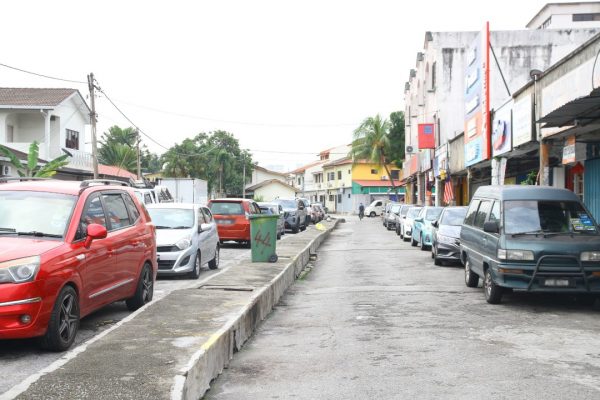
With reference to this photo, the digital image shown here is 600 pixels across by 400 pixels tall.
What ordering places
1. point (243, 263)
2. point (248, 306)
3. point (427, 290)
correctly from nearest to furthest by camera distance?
1. point (248, 306)
2. point (427, 290)
3. point (243, 263)

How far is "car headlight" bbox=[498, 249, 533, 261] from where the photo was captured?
9.68 meters

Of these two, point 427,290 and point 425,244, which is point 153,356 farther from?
point 425,244

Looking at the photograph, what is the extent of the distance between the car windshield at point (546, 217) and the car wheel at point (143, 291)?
5.61 m

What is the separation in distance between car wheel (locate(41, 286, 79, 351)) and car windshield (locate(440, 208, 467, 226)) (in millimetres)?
12349

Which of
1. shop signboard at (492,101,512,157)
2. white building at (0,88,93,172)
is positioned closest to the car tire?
shop signboard at (492,101,512,157)

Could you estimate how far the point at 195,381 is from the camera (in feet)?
17.5

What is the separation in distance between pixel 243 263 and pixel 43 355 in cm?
820

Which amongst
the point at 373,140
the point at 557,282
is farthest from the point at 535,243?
the point at 373,140

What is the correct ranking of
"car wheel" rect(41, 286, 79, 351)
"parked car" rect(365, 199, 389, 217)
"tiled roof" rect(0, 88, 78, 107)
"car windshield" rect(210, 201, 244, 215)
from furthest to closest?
"parked car" rect(365, 199, 389, 217)
"tiled roof" rect(0, 88, 78, 107)
"car windshield" rect(210, 201, 244, 215)
"car wheel" rect(41, 286, 79, 351)

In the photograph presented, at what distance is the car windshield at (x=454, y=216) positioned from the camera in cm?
1734

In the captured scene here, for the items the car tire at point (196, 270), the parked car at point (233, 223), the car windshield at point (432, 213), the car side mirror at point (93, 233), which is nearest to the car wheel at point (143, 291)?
the car side mirror at point (93, 233)

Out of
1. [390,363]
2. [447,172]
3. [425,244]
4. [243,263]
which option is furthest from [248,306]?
[447,172]

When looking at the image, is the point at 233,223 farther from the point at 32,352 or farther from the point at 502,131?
the point at 32,352

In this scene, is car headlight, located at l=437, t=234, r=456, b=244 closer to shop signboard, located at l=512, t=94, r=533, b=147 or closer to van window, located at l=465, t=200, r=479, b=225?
shop signboard, located at l=512, t=94, r=533, b=147
